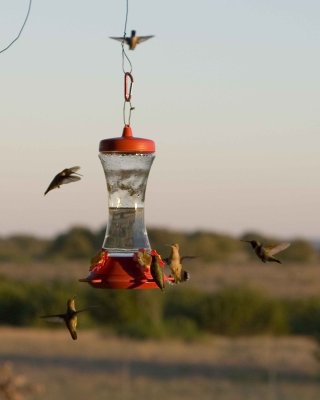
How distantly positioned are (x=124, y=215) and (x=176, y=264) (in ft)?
2.49

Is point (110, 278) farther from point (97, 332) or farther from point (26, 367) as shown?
point (97, 332)

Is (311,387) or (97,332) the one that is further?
(97,332)

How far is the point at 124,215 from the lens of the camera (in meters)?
6.68

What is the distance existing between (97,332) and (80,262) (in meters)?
19.0

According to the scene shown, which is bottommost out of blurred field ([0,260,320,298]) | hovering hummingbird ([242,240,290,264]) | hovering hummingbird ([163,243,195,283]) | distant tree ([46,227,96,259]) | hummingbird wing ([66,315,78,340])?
distant tree ([46,227,96,259])

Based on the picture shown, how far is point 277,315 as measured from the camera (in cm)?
3806

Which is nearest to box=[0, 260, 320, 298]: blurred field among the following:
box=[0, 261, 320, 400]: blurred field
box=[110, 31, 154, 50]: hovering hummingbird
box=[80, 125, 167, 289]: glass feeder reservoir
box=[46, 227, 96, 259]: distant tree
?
box=[46, 227, 96, 259]: distant tree

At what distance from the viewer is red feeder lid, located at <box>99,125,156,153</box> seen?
592 cm

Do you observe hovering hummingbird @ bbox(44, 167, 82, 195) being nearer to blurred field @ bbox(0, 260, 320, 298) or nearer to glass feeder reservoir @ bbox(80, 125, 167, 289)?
glass feeder reservoir @ bbox(80, 125, 167, 289)

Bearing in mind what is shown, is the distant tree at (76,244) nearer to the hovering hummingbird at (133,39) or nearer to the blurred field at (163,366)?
the blurred field at (163,366)

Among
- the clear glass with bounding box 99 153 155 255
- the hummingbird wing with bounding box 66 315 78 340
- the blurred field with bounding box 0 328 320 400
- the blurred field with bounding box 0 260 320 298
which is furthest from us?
the blurred field with bounding box 0 260 320 298

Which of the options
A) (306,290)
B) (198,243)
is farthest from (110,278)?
(198,243)

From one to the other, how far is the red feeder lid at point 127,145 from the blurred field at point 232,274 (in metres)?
40.9

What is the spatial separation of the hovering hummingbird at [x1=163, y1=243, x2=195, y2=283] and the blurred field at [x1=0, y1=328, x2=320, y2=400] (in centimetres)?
2054
